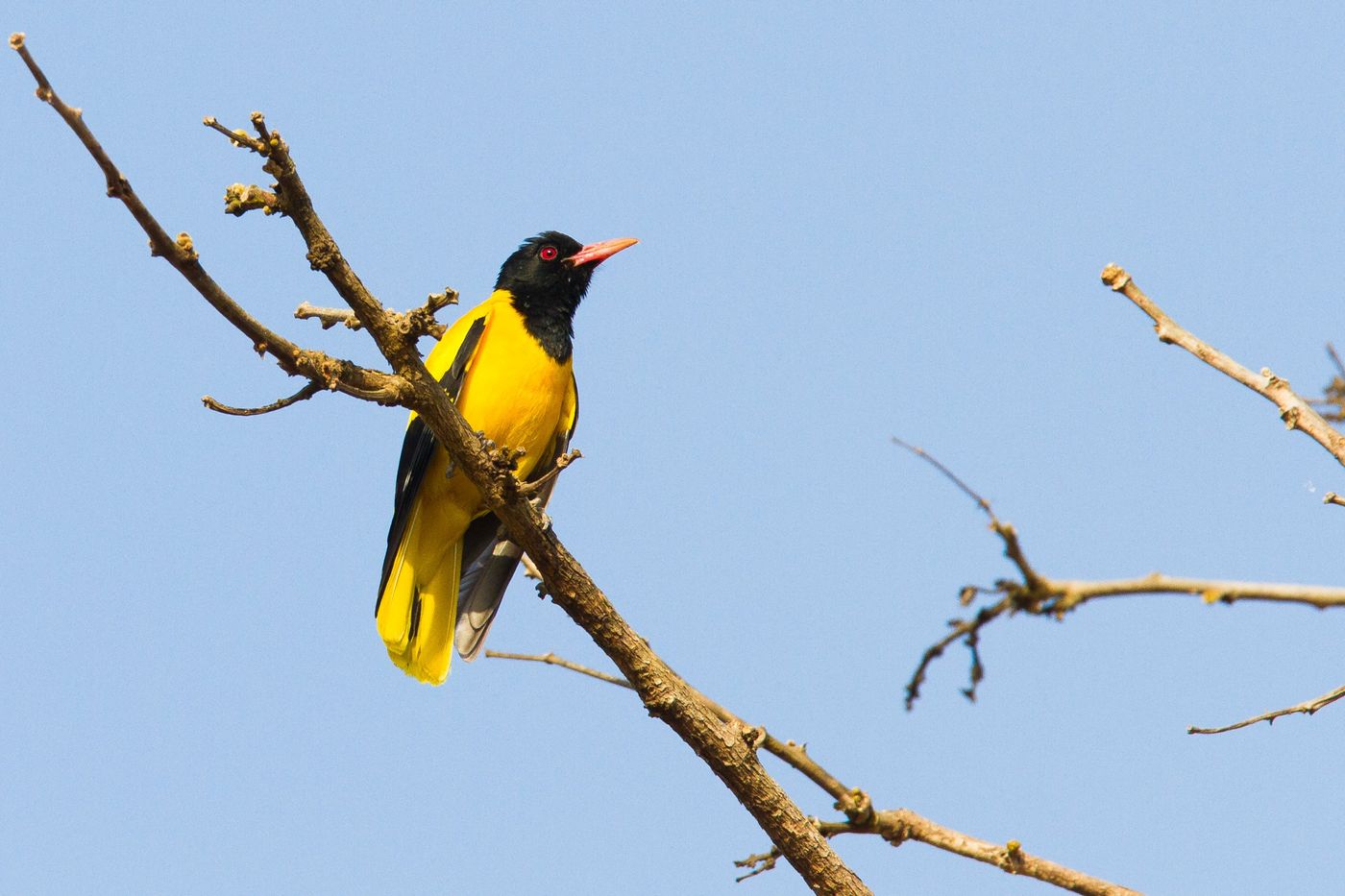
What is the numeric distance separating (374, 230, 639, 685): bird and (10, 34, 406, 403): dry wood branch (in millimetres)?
1636

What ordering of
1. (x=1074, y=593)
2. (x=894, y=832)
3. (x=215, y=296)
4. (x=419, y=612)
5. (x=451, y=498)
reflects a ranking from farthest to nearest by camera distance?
1. (x=419, y=612)
2. (x=451, y=498)
3. (x=894, y=832)
4. (x=215, y=296)
5. (x=1074, y=593)

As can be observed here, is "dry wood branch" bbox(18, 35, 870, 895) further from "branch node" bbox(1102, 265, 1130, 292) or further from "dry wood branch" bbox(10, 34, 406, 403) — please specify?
"branch node" bbox(1102, 265, 1130, 292)

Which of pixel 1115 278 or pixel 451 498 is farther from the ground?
pixel 451 498

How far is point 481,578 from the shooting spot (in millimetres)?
5711

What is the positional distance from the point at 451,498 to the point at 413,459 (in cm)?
28

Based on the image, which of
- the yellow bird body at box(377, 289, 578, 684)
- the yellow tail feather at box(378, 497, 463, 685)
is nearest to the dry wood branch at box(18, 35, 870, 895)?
the yellow bird body at box(377, 289, 578, 684)

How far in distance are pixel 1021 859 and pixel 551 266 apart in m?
3.71

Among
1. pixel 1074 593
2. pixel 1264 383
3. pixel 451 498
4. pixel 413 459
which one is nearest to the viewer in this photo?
pixel 1074 593

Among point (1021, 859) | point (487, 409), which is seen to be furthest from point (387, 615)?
point (1021, 859)

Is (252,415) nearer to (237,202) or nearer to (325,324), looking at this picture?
(237,202)

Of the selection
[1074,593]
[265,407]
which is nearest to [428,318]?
[265,407]

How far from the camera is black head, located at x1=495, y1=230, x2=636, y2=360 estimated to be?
6.04 m

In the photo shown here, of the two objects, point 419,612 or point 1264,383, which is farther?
point 419,612

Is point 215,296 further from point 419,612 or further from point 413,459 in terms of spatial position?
point 419,612
